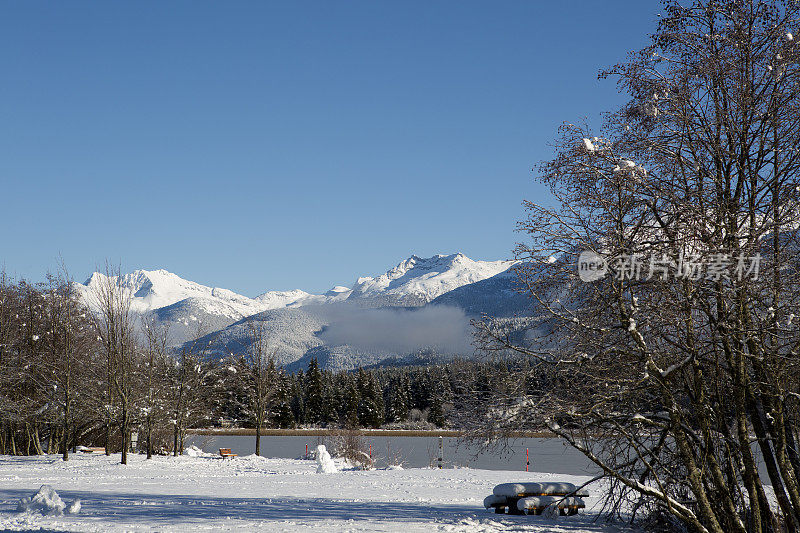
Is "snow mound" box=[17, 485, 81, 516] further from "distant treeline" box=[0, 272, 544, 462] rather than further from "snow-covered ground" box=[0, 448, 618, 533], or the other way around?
"distant treeline" box=[0, 272, 544, 462]

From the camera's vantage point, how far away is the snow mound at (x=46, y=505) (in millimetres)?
12359

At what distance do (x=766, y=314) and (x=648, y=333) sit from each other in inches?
65.3

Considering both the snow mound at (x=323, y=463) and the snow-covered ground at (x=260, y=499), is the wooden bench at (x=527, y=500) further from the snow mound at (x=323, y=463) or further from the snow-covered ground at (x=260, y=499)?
the snow mound at (x=323, y=463)

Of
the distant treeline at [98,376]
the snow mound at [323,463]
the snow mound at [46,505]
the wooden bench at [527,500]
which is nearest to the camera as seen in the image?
the snow mound at [46,505]

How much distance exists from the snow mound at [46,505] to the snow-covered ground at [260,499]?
191 mm

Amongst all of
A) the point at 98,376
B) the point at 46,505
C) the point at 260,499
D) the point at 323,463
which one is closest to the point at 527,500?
the point at 260,499

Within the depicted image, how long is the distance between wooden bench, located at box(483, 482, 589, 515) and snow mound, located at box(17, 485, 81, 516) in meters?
8.25

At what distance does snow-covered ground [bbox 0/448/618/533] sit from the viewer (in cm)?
1161

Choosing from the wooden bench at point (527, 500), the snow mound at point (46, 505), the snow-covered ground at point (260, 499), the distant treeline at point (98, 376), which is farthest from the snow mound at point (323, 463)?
the snow mound at point (46, 505)

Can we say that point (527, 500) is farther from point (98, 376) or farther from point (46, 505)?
point (98, 376)

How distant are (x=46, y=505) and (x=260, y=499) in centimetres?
467

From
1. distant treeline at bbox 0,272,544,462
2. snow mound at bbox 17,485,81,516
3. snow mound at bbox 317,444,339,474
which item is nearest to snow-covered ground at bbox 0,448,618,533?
snow mound at bbox 17,485,81,516

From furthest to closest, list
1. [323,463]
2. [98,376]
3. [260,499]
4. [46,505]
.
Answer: [98,376] < [323,463] < [260,499] < [46,505]

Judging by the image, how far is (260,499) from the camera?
→ 15.6m
